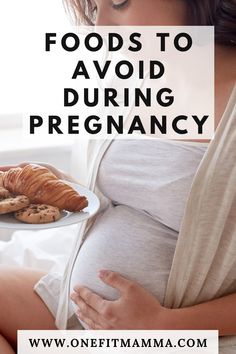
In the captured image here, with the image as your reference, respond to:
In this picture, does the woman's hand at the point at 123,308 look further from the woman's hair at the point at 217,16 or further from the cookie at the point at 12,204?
the woman's hair at the point at 217,16

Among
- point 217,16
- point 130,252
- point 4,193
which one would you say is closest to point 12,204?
point 4,193

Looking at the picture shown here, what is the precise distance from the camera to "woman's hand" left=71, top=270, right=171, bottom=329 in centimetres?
75

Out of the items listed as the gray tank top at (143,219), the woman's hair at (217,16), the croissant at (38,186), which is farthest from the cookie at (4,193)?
the woman's hair at (217,16)

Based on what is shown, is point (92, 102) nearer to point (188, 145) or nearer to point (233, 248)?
point (188, 145)

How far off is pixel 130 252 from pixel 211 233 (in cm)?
10

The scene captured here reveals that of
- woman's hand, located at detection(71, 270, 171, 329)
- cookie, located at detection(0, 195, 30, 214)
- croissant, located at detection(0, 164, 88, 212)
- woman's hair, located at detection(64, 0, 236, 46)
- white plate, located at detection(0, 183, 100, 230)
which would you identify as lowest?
woman's hand, located at detection(71, 270, 171, 329)

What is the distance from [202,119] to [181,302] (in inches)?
8.4

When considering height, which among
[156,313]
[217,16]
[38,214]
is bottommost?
[156,313]

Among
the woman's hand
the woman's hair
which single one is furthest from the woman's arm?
the woman's hair

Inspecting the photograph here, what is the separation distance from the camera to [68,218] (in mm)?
760

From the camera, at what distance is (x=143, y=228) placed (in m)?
0.79

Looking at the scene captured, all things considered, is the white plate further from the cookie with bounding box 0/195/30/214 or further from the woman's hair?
the woman's hair

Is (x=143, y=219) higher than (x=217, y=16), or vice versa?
(x=217, y=16)

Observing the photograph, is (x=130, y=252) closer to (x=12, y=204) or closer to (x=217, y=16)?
(x=12, y=204)
